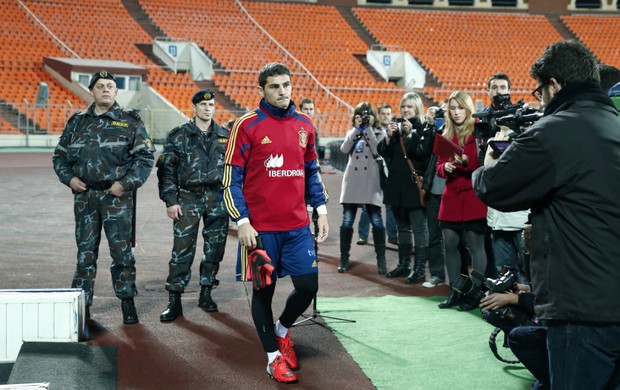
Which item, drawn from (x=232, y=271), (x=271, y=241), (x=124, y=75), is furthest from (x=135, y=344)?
(x=124, y=75)

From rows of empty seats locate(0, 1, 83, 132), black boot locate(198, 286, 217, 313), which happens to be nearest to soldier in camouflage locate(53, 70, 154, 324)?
black boot locate(198, 286, 217, 313)

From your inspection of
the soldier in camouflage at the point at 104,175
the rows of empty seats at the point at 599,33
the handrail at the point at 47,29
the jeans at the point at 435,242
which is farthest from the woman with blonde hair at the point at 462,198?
the rows of empty seats at the point at 599,33

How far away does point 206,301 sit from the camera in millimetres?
6785

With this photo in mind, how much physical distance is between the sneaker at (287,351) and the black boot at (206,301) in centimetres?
155

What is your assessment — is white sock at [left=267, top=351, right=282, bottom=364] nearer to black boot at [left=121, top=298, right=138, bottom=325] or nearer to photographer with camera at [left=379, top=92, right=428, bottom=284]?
black boot at [left=121, top=298, right=138, bottom=325]

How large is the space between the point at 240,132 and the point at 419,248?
3633mm

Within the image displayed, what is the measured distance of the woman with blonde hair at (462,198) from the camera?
22.1ft

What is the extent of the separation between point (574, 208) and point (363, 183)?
5.53m

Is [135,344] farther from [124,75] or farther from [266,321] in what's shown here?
[124,75]

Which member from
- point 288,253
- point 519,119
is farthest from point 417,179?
point 519,119

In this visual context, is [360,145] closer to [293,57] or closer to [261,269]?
[261,269]

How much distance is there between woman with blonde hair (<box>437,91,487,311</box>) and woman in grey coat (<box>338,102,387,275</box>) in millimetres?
1594

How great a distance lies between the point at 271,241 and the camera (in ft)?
16.6

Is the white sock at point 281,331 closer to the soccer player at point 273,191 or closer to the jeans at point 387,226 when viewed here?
the soccer player at point 273,191
